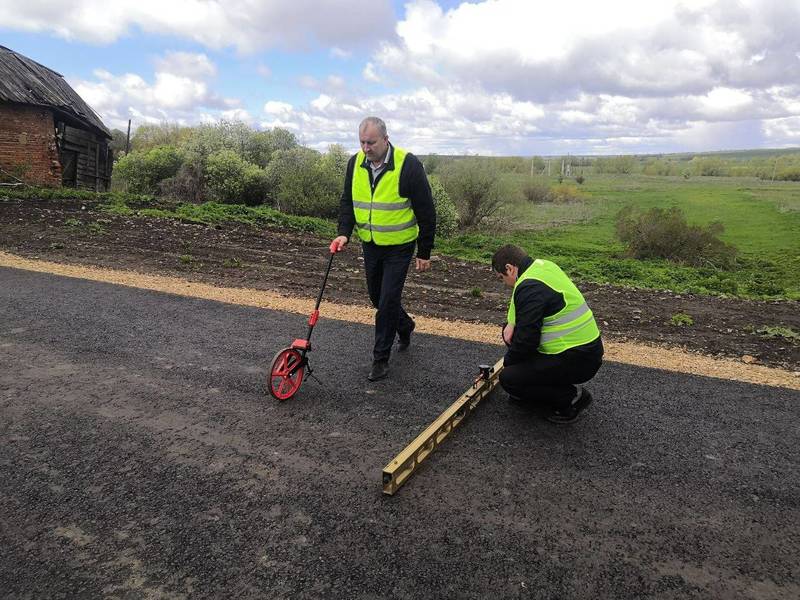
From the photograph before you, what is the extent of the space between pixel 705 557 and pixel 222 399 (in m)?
3.56

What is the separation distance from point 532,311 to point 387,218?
1.69 m

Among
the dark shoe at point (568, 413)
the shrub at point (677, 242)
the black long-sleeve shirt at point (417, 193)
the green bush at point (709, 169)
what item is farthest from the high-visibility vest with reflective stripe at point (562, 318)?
the green bush at point (709, 169)

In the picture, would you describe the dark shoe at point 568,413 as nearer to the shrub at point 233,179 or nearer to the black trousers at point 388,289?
the black trousers at point 388,289

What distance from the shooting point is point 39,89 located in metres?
22.0

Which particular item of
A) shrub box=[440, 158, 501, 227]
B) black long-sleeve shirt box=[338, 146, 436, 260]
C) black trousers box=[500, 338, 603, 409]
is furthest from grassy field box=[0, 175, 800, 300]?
black trousers box=[500, 338, 603, 409]

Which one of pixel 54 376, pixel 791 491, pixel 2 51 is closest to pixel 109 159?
pixel 2 51

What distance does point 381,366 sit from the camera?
5336 mm

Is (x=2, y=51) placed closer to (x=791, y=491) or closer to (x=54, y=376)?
(x=54, y=376)

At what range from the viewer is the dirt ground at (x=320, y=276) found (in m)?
7.77

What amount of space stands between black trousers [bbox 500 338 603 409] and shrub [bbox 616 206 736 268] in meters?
18.2

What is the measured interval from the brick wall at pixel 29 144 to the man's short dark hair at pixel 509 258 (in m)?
21.9

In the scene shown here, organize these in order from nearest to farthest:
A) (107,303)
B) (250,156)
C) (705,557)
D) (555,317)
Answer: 1. (705,557)
2. (555,317)
3. (107,303)
4. (250,156)

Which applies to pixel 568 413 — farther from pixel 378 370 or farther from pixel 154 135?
pixel 154 135

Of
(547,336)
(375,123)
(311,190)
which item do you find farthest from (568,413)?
(311,190)
